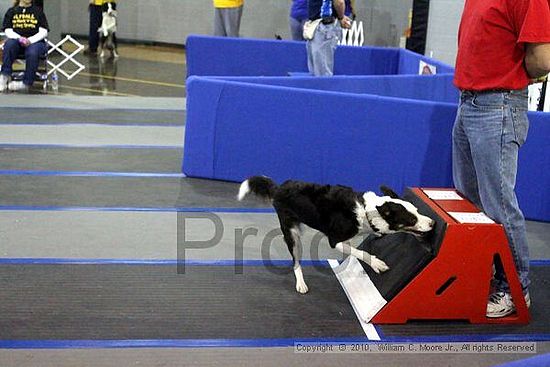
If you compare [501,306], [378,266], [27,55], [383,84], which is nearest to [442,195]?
[378,266]

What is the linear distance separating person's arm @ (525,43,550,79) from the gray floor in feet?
4.24

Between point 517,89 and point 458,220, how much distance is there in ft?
2.24

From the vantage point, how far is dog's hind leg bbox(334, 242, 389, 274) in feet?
13.1

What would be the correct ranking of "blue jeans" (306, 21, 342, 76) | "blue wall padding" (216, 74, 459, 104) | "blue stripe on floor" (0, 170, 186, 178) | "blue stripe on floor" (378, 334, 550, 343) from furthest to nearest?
"blue jeans" (306, 21, 342, 76), "blue wall padding" (216, 74, 459, 104), "blue stripe on floor" (0, 170, 186, 178), "blue stripe on floor" (378, 334, 550, 343)

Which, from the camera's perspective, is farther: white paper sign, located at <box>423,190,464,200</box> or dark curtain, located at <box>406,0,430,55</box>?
dark curtain, located at <box>406,0,430,55</box>

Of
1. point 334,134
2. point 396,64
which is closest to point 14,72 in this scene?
point 396,64

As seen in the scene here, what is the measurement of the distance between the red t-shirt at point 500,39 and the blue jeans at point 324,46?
4.26 m

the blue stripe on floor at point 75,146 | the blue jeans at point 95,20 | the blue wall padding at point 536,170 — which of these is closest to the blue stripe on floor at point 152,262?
the blue wall padding at point 536,170

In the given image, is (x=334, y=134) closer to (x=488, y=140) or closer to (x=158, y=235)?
(x=158, y=235)

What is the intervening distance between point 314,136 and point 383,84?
1.50 m

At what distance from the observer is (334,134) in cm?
591

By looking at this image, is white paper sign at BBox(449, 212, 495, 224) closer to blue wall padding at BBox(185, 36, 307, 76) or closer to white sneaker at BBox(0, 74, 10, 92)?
blue wall padding at BBox(185, 36, 307, 76)

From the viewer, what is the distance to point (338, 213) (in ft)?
13.0

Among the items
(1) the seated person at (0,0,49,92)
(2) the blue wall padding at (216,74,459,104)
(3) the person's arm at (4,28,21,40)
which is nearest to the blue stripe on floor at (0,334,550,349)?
(2) the blue wall padding at (216,74,459,104)
